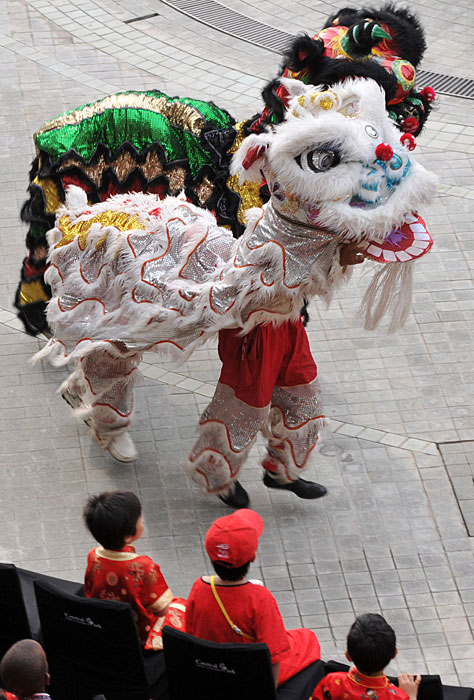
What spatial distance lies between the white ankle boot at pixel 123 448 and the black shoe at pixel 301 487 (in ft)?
2.78

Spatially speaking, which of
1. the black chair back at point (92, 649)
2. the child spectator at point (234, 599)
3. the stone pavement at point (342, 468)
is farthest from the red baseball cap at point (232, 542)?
the stone pavement at point (342, 468)

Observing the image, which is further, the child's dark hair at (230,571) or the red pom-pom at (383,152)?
the red pom-pom at (383,152)

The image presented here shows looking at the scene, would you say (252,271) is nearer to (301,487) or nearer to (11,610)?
(301,487)

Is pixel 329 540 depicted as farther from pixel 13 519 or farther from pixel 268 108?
pixel 268 108

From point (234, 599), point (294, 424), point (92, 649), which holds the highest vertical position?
point (234, 599)

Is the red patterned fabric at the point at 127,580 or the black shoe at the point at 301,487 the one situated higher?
the red patterned fabric at the point at 127,580

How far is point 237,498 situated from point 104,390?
1.01 metres

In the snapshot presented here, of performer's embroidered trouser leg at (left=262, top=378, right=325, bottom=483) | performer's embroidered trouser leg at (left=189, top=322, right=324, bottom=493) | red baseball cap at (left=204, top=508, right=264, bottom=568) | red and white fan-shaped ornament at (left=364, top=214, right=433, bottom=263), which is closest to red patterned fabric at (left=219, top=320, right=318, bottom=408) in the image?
performer's embroidered trouser leg at (left=189, top=322, right=324, bottom=493)

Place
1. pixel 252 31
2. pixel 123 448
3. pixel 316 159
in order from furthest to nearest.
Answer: pixel 252 31, pixel 123 448, pixel 316 159

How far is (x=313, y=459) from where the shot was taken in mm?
6172

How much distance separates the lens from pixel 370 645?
4109mm

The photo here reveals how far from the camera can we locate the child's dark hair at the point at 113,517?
4.47m

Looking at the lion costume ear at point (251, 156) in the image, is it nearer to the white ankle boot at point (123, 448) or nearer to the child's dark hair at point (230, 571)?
the child's dark hair at point (230, 571)

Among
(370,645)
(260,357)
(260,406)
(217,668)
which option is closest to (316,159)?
(260,357)
